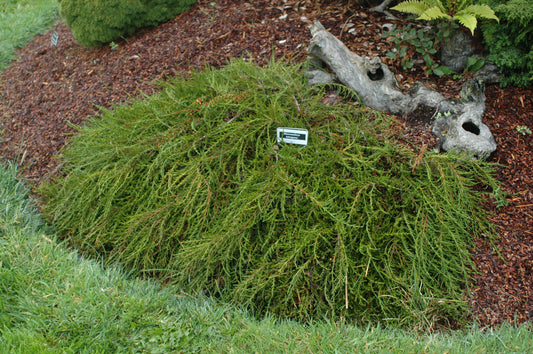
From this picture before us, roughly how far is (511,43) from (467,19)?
486 mm

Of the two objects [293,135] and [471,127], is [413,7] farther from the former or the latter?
[293,135]

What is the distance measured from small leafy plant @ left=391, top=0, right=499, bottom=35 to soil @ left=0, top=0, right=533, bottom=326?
446 mm

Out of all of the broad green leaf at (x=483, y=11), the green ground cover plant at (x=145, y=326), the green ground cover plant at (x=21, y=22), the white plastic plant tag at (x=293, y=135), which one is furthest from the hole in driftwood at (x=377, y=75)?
the green ground cover plant at (x=21, y=22)

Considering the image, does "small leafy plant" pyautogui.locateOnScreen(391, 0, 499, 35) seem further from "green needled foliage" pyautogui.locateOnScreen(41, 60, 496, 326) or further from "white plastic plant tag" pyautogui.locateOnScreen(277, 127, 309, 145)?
"white plastic plant tag" pyautogui.locateOnScreen(277, 127, 309, 145)

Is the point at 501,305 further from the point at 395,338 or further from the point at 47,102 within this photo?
the point at 47,102

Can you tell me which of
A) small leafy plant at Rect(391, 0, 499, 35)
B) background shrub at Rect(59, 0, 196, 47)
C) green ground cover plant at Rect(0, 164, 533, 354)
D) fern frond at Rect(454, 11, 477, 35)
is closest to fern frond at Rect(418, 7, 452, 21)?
small leafy plant at Rect(391, 0, 499, 35)

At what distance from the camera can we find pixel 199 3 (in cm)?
466

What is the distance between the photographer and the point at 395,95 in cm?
304

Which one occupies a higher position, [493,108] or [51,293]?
[51,293]

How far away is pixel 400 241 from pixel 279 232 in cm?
69

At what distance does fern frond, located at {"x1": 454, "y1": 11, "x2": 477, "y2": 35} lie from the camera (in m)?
2.61

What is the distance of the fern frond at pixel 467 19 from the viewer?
A: 261 centimetres

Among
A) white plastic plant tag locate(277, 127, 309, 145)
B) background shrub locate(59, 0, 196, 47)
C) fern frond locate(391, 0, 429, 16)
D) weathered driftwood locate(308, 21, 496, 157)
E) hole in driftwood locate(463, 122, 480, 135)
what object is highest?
background shrub locate(59, 0, 196, 47)

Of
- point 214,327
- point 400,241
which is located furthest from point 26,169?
point 400,241
